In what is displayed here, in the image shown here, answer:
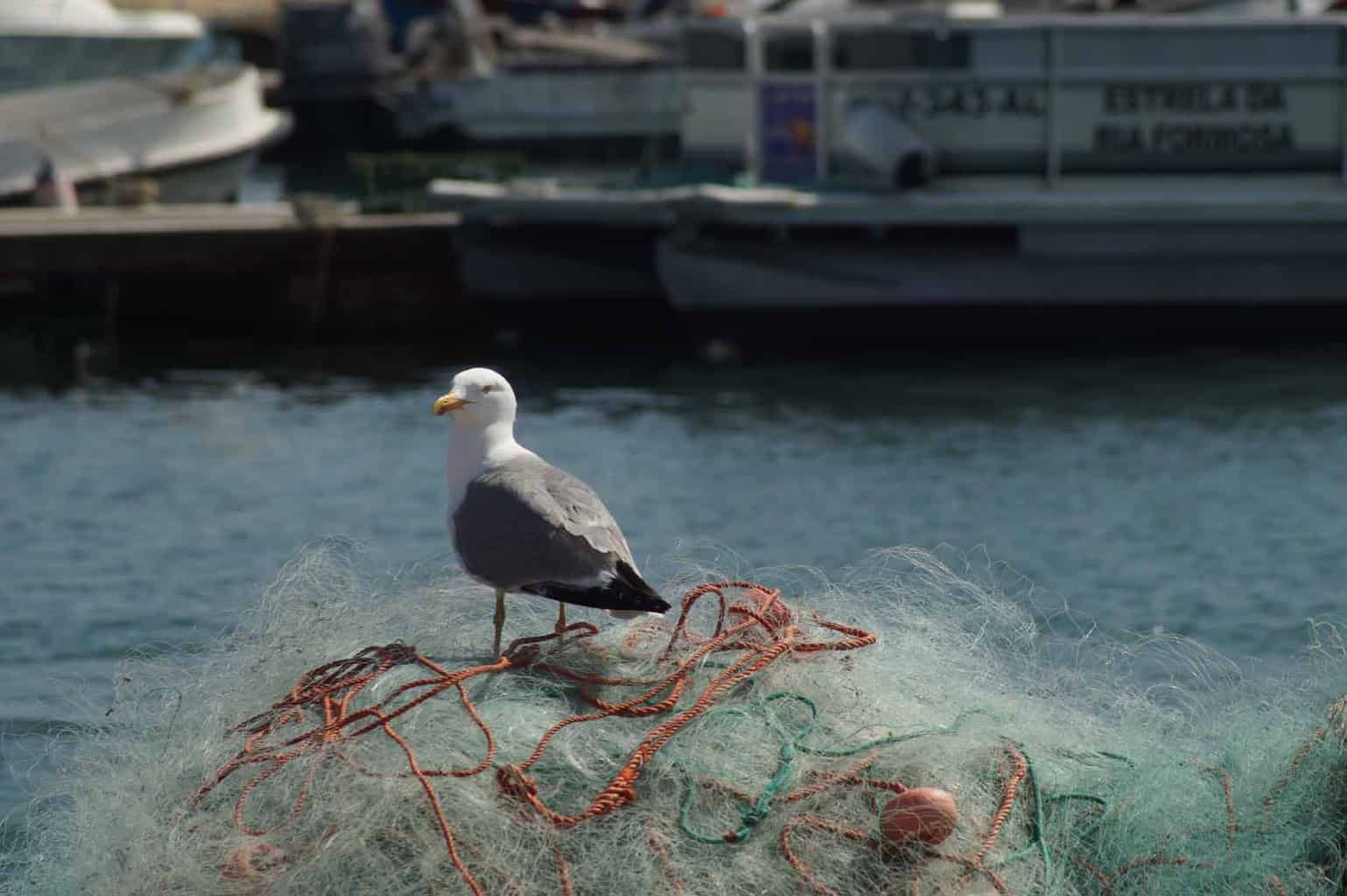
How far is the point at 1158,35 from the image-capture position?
21547 mm

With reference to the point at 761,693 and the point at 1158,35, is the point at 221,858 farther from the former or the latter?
the point at 1158,35

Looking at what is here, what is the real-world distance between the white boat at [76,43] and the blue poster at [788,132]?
14187 mm

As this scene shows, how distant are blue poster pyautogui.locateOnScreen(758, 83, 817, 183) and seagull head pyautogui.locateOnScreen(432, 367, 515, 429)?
57.0 feet

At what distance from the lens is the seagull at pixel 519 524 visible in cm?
573

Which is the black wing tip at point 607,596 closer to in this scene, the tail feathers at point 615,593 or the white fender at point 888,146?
the tail feathers at point 615,593

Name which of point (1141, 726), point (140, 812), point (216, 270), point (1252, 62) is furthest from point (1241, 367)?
point (140, 812)

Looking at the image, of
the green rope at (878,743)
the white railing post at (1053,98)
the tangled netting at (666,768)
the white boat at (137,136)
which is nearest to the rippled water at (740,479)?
the white railing post at (1053,98)

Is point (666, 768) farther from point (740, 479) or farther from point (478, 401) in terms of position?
point (740, 479)

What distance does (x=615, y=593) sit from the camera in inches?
224

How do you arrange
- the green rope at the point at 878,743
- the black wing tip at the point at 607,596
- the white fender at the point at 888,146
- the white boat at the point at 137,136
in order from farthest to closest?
the white boat at the point at 137,136 → the white fender at the point at 888,146 → the black wing tip at the point at 607,596 → the green rope at the point at 878,743

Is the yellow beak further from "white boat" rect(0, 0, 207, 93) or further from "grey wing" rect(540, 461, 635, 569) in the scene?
"white boat" rect(0, 0, 207, 93)

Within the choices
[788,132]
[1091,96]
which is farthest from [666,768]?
[788,132]

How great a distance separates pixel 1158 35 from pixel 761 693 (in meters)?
17.4

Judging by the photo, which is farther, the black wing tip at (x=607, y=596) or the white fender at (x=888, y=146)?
the white fender at (x=888, y=146)
